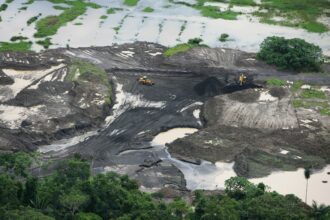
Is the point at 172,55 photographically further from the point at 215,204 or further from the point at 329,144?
the point at 215,204

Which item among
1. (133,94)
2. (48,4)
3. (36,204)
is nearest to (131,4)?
(48,4)

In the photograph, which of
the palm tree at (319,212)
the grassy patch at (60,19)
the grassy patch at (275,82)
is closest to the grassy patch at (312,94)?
the grassy patch at (275,82)

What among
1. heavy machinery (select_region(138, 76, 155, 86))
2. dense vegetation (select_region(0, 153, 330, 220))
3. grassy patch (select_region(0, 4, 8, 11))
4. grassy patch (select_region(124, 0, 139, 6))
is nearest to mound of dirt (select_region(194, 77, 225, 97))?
heavy machinery (select_region(138, 76, 155, 86))

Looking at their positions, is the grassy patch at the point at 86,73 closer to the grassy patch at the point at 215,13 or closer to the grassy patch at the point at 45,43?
the grassy patch at the point at 45,43

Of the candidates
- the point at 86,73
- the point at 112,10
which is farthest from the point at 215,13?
the point at 86,73

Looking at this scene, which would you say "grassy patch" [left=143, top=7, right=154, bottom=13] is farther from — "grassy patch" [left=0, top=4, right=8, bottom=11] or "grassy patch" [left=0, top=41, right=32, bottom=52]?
"grassy patch" [left=0, top=41, right=32, bottom=52]

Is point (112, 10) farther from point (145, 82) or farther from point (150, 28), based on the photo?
point (145, 82)
